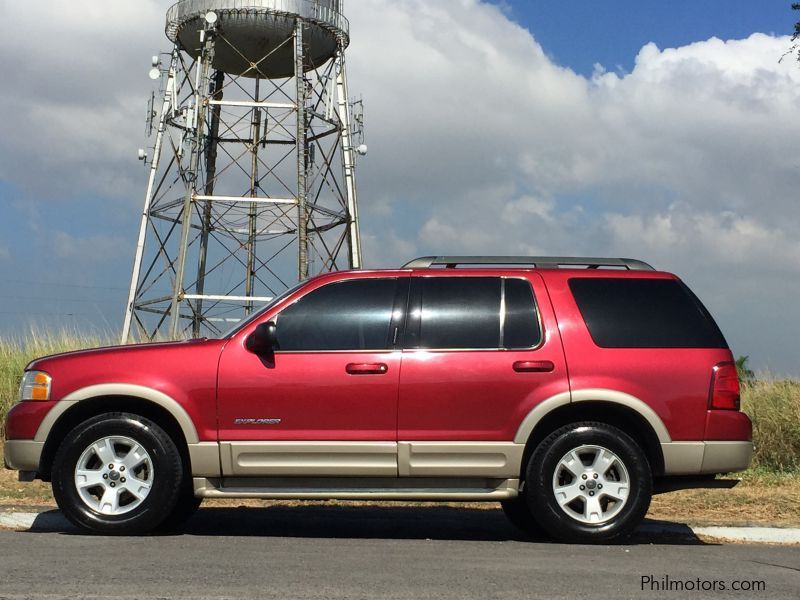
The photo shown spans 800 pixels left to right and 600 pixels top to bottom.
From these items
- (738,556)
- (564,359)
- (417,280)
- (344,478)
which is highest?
(417,280)

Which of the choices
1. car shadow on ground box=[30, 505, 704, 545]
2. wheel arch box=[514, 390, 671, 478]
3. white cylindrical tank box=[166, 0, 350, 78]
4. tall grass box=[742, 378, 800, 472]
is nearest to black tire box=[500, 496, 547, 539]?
car shadow on ground box=[30, 505, 704, 545]

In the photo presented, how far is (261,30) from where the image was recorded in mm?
26938

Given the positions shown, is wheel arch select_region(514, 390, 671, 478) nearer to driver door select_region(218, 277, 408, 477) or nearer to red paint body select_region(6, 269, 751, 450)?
red paint body select_region(6, 269, 751, 450)

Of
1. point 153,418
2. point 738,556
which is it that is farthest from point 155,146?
point 738,556

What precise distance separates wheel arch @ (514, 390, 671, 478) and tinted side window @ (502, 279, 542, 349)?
1.59ft

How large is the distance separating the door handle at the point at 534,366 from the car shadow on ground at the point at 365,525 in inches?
50.4

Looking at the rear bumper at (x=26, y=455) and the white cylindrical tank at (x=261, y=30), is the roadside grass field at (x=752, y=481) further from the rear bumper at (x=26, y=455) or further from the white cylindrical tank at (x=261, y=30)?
the white cylindrical tank at (x=261, y=30)

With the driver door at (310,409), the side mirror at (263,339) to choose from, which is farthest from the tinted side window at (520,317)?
the side mirror at (263,339)

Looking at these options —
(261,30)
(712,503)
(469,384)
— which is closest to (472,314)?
(469,384)

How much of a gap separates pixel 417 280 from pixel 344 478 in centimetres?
156

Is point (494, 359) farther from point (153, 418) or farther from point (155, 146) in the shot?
point (155, 146)

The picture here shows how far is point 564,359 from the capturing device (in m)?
8.20

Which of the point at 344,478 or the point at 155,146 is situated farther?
the point at 155,146

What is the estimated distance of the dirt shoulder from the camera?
9.56m
